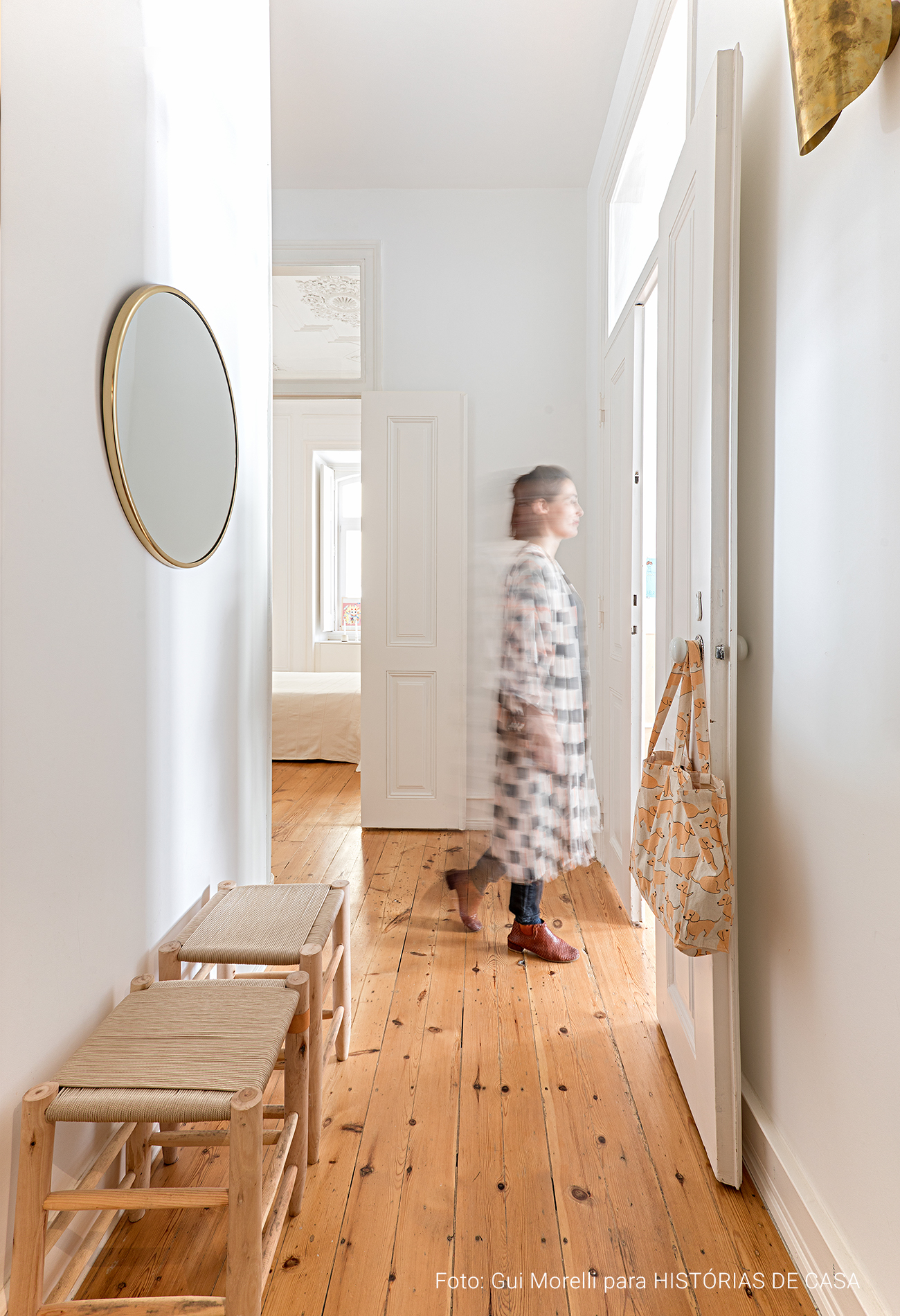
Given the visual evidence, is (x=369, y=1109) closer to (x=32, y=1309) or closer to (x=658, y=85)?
(x=32, y=1309)

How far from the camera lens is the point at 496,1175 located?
1441 mm

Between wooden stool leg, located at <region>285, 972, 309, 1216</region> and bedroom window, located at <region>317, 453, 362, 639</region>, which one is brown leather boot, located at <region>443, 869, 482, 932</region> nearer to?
wooden stool leg, located at <region>285, 972, 309, 1216</region>

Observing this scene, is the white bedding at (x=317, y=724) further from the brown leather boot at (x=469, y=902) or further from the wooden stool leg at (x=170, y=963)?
the wooden stool leg at (x=170, y=963)

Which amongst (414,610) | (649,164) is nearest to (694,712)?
(649,164)

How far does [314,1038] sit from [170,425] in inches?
47.5

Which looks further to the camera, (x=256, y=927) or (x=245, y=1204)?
(x=256, y=927)

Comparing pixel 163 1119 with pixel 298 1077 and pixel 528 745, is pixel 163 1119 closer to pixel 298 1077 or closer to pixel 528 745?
pixel 298 1077

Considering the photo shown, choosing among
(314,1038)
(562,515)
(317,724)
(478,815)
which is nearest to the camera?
(314,1038)

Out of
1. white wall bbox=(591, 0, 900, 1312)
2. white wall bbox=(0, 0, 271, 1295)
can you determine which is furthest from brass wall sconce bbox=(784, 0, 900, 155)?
white wall bbox=(0, 0, 271, 1295)

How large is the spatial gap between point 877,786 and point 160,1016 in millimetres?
1104

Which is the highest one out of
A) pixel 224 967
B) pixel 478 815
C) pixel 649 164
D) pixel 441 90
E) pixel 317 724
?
pixel 441 90

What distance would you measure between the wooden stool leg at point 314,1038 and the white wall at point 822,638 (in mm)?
835

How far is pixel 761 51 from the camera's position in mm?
1418

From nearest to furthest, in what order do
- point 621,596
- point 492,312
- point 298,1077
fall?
point 298,1077
point 621,596
point 492,312
